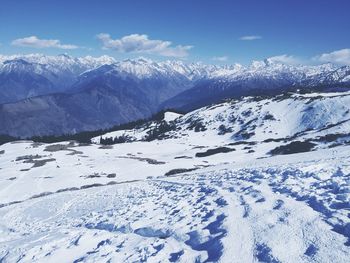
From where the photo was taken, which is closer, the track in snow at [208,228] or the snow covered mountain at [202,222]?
the track in snow at [208,228]

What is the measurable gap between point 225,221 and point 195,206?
415 centimetres

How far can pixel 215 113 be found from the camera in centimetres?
17225

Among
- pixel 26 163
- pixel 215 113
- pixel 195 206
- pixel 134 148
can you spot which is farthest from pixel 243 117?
pixel 195 206

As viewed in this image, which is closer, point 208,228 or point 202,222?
point 208,228

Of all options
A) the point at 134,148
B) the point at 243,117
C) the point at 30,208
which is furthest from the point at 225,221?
the point at 243,117

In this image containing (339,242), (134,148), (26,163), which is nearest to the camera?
(339,242)

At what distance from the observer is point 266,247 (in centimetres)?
1259

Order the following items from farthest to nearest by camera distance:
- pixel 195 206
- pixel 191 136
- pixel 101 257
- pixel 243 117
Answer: pixel 243 117, pixel 191 136, pixel 195 206, pixel 101 257

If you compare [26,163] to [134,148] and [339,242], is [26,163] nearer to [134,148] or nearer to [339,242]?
[134,148]

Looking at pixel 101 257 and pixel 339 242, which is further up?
pixel 339 242

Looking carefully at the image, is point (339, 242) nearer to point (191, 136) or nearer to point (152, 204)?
point (152, 204)

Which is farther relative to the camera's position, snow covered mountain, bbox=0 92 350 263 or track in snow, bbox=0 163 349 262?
snow covered mountain, bbox=0 92 350 263

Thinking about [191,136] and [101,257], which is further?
[191,136]

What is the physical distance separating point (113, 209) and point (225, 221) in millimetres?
10756
